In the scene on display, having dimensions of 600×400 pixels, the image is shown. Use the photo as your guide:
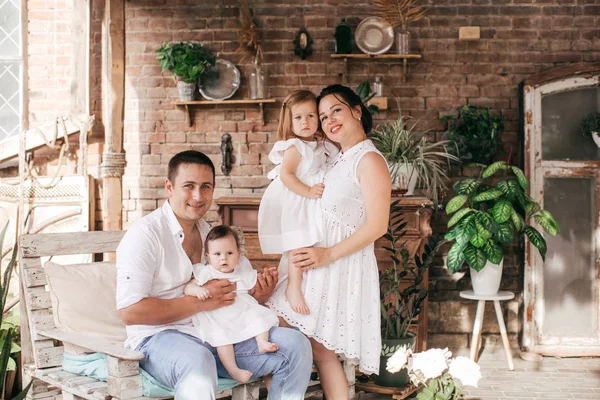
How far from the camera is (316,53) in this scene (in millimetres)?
4863

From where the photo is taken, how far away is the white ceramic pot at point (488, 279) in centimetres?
440

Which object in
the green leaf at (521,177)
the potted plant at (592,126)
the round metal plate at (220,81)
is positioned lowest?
the green leaf at (521,177)

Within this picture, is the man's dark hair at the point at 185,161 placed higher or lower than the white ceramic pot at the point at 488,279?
higher

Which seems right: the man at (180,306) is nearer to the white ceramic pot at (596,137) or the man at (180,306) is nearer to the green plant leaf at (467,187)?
the green plant leaf at (467,187)

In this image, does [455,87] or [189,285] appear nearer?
[189,285]

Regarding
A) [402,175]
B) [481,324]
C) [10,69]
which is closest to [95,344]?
[402,175]

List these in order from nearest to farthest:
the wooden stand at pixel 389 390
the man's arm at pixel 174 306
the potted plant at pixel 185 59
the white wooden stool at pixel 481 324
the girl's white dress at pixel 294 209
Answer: the man's arm at pixel 174 306
the girl's white dress at pixel 294 209
the wooden stand at pixel 389 390
the white wooden stool at pixel 481 324
the potted plant at pixel 185 59

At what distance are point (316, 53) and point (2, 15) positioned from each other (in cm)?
239

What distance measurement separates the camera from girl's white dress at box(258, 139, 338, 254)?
269 cm

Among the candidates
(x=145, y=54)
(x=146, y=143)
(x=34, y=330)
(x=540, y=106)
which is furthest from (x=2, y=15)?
(x=540, y=106)

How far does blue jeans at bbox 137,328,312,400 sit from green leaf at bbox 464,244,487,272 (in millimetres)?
2107

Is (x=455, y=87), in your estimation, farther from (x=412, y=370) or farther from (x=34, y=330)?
(x=34, y=330)

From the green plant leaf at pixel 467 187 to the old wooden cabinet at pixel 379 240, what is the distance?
25 cm

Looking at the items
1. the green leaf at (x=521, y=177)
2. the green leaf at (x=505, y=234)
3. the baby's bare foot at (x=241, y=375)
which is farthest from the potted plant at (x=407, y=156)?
the baby's bare foot at (x=241, y=375)
